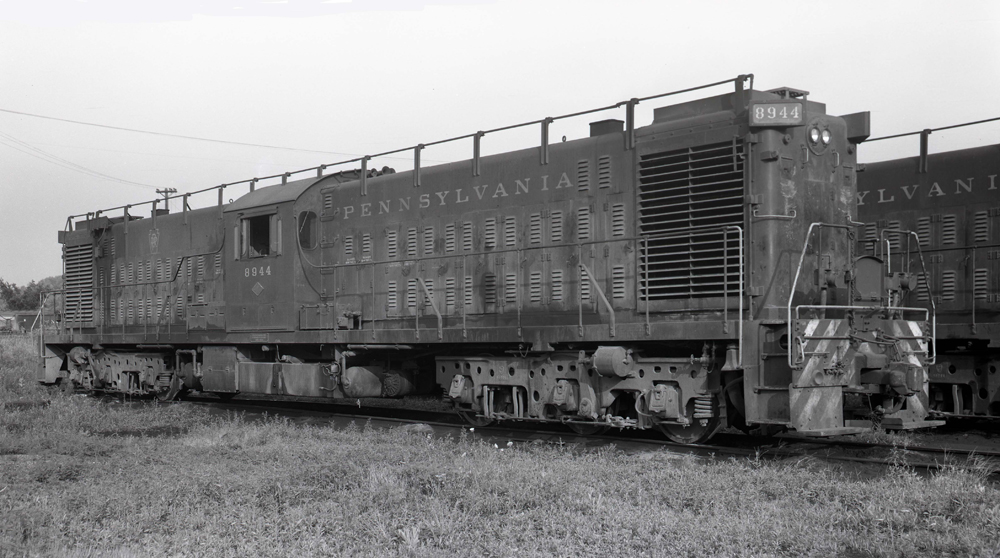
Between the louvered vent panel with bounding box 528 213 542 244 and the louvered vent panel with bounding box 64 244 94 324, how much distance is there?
11.9 meters

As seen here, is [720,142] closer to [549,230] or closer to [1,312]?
[549,230]

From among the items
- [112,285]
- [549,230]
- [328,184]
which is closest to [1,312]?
[112,285]

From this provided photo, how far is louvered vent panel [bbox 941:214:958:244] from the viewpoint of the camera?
1241 centimetres

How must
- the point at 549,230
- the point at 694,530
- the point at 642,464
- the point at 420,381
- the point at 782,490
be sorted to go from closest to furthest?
the point at 694,530, the point at 782,490, the point at 642,464, the point at 549,230, the point at 420,381

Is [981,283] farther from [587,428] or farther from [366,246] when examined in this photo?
[366,246]

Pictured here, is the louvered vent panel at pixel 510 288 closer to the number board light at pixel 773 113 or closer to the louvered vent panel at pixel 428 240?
the louvered vent panel at pixel 428 240

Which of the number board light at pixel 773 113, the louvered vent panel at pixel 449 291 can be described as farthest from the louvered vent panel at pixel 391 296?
the number board light at pixel 773 113

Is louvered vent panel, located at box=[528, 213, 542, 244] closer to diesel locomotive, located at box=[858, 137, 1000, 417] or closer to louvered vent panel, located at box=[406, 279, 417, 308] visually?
louvered vent panel, located at box=[406, 279, 417, 308]

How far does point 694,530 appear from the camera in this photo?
562 centimetres

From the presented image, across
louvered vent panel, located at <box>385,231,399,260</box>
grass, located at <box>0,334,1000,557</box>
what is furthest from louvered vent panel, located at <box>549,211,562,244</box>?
grass, located at <box>0,334,1000,557</box>

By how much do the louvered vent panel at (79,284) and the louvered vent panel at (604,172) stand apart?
42.9 feet

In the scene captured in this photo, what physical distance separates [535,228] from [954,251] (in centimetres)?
594

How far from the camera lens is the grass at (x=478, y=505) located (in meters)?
5.45

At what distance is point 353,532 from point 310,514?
0.58 meters
